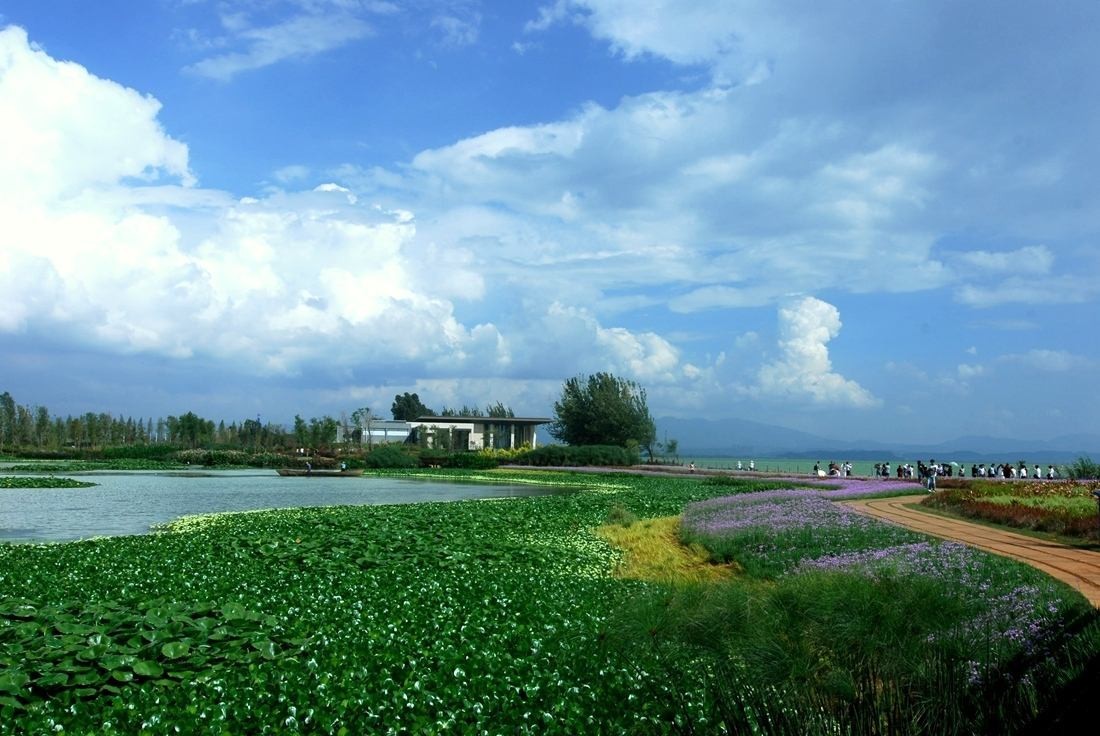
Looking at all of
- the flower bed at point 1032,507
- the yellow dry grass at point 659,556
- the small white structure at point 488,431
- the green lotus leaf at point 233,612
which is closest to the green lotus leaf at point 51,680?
the green lotus leaf at point 233,612

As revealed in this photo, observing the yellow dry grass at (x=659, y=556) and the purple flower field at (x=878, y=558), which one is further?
the yellow dry grass at (x=659, y=556)

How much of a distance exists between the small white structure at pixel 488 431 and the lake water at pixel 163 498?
109 feet

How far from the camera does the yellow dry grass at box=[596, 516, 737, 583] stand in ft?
41.6

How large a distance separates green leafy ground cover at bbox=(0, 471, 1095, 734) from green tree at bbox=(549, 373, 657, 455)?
57.1 metres

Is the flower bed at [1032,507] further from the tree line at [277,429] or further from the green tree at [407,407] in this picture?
the green tree at [407,407]

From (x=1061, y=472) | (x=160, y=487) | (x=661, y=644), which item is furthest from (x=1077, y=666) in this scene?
(x=1061, y=472)

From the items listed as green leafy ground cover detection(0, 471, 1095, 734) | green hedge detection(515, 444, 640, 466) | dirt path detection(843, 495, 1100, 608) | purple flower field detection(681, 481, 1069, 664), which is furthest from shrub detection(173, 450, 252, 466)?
dirt path detection(843, 495, 1100, 608)

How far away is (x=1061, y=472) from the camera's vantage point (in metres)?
40.2

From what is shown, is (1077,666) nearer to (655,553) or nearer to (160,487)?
(655,553)

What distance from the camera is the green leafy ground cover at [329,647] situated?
5.82m

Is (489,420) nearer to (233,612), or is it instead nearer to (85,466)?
(85,466)

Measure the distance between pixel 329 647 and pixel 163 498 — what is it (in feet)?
84.4

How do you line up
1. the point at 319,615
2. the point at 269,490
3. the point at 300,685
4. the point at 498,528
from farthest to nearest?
the point at 269,490
the point at 498,528
the point at 319,615
the point at 300,685

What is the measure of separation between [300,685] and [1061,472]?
1694 inches
